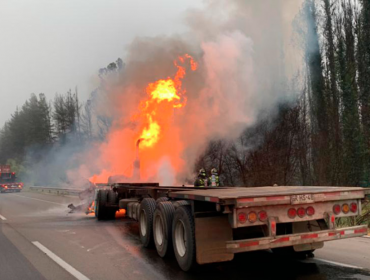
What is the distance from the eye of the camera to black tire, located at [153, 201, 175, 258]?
254 inches

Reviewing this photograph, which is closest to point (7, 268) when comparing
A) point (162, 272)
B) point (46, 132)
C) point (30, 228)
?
point (162, 272)

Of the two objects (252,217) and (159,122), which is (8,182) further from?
(252,217)

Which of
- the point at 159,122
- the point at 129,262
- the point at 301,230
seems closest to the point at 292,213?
the point at 301,230

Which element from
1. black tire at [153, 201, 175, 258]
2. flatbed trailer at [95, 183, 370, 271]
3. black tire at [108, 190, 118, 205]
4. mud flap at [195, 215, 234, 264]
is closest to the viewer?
flatbed trailer at [95, 183, 370, 271]

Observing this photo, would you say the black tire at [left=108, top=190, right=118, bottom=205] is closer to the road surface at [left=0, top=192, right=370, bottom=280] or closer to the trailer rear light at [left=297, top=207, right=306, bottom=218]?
the road surface at [left=0, top=192, right=370, bottom=280]

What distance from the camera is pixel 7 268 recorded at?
20.7ft

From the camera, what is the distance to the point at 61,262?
259 inches

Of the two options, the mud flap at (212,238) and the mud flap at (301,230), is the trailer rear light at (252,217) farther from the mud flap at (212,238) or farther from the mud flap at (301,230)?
the mud flap at (301,230)

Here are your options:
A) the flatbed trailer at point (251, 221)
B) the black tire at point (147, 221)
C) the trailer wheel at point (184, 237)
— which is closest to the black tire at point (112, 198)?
the black tire at point (147, 221)

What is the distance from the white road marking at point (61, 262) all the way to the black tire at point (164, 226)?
156 cm

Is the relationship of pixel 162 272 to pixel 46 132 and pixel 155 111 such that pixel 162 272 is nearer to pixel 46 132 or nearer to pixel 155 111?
pixel 155 111

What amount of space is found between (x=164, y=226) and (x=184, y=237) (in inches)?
28.4

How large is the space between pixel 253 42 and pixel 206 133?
4176 mm

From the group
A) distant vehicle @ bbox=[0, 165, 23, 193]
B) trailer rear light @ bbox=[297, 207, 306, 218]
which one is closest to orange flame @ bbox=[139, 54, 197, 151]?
trailer rear light @ bbox=[297, 207, 306, 218]
